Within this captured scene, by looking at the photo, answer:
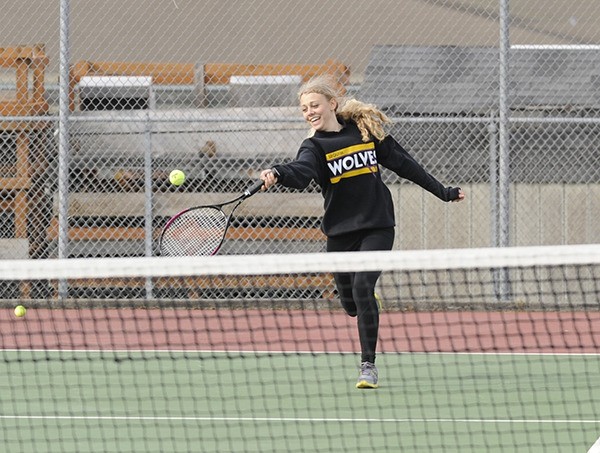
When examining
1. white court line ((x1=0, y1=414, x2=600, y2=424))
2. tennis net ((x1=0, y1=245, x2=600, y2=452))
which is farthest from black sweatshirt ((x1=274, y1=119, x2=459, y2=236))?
white court line ((x1=0, y1=414, x2=600, y2=424))

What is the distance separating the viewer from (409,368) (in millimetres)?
7426

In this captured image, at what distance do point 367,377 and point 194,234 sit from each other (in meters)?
1.21

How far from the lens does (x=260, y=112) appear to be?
36.1ft

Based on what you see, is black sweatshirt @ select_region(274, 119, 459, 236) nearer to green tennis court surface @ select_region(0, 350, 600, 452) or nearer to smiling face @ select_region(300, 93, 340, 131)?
smiling face @ select_region(300, 93, 340, 131)

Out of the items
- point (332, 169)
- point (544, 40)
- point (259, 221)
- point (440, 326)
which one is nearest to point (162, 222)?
point (259, 221)

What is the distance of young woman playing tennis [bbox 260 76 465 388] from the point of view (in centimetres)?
653

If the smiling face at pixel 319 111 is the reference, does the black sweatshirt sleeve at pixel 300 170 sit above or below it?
below

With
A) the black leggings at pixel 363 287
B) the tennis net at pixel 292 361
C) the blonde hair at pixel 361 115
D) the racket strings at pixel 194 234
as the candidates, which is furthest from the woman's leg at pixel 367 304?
the racket strings at pixel 194 234

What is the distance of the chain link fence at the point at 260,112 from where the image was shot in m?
10.8

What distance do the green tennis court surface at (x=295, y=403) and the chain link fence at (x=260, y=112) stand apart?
2.97 meters

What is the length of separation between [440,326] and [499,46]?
7.78 feet

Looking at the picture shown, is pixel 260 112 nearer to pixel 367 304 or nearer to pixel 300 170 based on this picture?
pixel 367 304

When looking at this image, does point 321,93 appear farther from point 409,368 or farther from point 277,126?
Result: point 277,126

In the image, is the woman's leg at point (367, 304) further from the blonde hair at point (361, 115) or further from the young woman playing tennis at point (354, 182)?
the blonde hair at point (361, 115)
